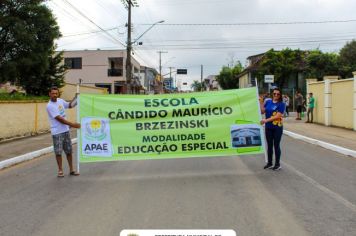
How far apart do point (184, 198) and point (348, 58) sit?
4845cm

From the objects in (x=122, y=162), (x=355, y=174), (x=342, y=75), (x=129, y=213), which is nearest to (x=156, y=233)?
(x=129, y=213)

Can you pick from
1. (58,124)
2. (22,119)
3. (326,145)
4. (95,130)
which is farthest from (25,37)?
(58,124)

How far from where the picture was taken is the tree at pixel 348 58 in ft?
150

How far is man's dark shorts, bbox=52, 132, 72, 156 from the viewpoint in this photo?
961 cm

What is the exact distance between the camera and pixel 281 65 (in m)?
47.3

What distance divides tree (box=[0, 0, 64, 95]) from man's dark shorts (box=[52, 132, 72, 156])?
19.4 meters

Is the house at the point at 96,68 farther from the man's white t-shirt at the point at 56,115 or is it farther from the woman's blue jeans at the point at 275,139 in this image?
the woman's blue jeans at the point at 275,139

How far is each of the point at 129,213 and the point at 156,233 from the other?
3.93 meters

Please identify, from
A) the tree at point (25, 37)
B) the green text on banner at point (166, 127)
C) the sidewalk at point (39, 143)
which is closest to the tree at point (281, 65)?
the tree at point (25, 37)

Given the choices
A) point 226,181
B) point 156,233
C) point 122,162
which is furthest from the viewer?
point 122,162

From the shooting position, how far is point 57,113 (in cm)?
950

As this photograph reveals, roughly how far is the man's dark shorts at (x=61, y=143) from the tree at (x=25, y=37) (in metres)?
19.4

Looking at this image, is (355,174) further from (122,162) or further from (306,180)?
(122,162)

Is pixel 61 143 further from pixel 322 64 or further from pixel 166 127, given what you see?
pixel 322 64
